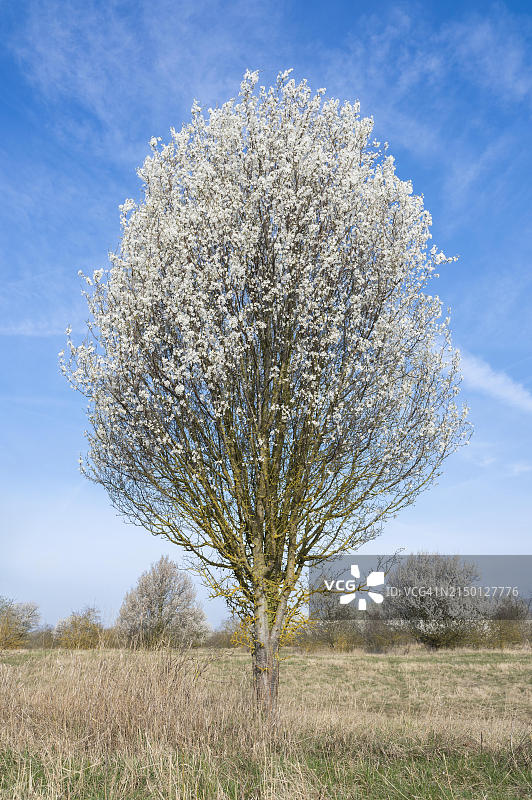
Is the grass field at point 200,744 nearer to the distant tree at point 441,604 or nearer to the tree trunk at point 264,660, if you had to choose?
the tree trunk at point 264,660

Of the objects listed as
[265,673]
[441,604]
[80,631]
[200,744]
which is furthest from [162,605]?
[441,604]

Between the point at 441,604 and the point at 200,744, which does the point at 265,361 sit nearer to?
the point at 200,744

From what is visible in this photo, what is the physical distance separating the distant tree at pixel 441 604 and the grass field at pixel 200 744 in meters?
27.5

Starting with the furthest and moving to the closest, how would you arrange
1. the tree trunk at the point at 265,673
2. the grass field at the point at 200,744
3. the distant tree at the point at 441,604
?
1. the distant tree at the point at 441,604
2. the tree trunk at the point at 265,673
3. the grass field at the point at 200,744

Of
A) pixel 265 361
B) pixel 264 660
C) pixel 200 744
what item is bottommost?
pixel 200 744

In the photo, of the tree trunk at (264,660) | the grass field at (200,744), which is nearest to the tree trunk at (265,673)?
the tree trunk at (264,660)

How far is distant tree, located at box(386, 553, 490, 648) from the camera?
35.3 metres

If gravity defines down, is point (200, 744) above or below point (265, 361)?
below

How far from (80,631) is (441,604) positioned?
101ft

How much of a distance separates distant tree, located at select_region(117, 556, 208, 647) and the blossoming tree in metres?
1.74

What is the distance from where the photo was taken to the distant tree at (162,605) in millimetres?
9820

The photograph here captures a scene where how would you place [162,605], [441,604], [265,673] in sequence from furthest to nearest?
[441,604] → [162,605] → [265,673]

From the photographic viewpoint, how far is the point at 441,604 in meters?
35.8

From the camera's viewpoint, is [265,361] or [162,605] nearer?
[265,361]
